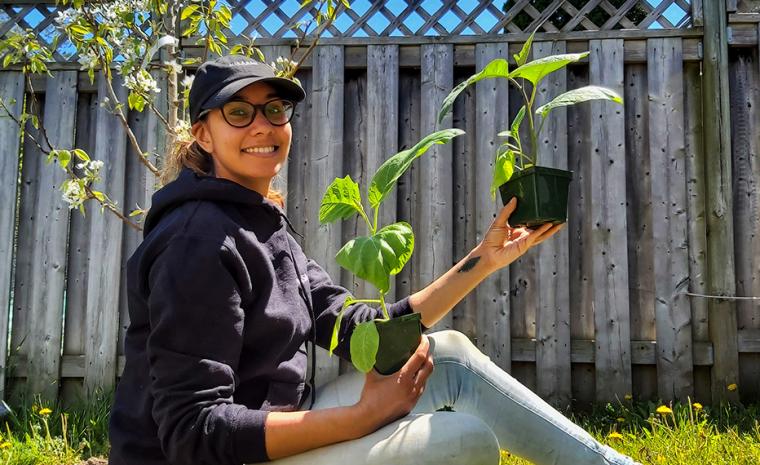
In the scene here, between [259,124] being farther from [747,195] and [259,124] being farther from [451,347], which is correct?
[747,195]

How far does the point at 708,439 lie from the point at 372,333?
4.93 feet

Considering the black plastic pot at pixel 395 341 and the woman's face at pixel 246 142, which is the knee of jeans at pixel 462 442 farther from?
the woman's face at pixel 246 142

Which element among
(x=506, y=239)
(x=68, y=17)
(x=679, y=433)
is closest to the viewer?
(x=506, y=239)

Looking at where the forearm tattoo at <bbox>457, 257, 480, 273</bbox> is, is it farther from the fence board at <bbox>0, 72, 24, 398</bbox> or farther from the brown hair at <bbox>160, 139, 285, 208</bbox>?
the fence board at <bbox>0, 72, 24, 398</bbox>

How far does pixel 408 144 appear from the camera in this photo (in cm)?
294

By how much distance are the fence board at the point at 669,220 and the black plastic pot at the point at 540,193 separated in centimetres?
149

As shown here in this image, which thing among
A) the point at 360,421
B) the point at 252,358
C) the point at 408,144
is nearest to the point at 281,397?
the point at 252,358

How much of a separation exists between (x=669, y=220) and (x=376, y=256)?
2.03 metres

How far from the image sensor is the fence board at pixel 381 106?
288 centimetres

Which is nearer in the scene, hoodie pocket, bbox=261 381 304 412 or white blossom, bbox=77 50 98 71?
hoodie pocket, bbox=261 381 304 412

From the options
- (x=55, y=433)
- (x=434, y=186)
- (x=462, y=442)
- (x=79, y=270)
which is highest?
(x=434, y=186)

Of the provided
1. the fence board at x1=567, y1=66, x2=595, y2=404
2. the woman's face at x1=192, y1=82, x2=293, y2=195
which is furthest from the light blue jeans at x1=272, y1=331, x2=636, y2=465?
the fence board at x1=567, y1=66, x2=595, y2=404

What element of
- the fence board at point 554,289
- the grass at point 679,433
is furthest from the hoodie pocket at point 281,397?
the fence board at point 554,289

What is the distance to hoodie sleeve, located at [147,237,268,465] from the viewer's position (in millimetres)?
1097
